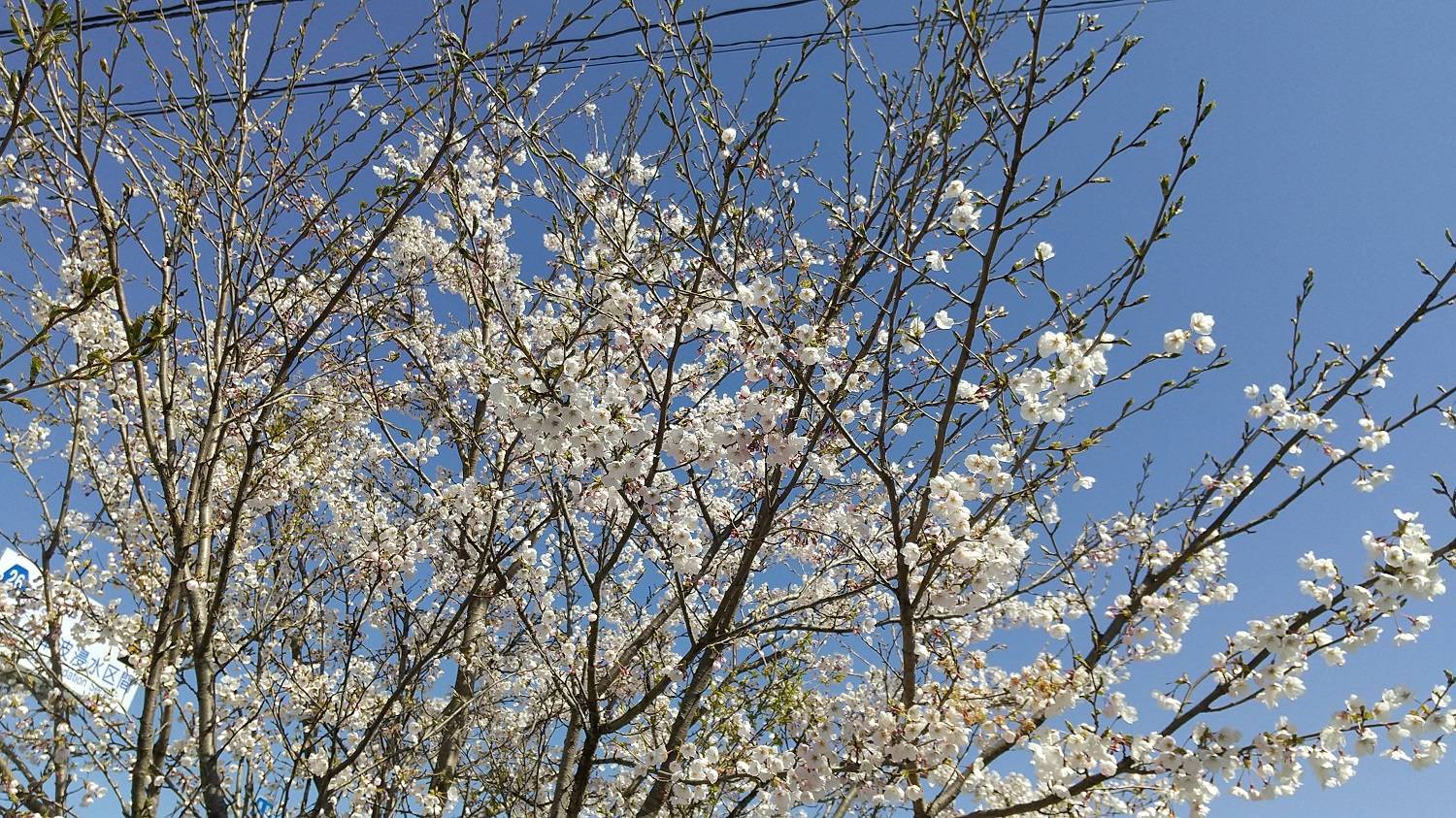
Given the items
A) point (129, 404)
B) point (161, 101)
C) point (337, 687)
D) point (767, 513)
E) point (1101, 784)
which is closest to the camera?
point (1101, 784)

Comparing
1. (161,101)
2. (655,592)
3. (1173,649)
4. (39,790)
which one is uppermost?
(161,101)

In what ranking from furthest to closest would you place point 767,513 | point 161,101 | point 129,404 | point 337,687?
point 337,687 < point 129,404 < point 161,101 < point 767,513

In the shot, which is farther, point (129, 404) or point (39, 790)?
point (129, 404)

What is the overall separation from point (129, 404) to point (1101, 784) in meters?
5.60

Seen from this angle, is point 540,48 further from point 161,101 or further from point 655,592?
point 655,592

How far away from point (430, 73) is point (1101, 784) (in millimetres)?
4623

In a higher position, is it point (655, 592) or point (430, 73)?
point (430, 73)

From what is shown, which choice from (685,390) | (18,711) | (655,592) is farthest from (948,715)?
(18,711)

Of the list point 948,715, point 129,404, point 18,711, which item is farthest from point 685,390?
point 18,711

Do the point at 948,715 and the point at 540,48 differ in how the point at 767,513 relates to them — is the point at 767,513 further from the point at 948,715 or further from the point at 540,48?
the point at 540,48

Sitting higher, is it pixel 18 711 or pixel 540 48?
pixel 540 48

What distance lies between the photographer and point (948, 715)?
3.25 meters

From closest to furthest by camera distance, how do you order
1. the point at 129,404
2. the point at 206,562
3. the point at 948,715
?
the point at 948,715 < the point at 206,562 < the point at 129,404

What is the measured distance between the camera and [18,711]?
481 cm
